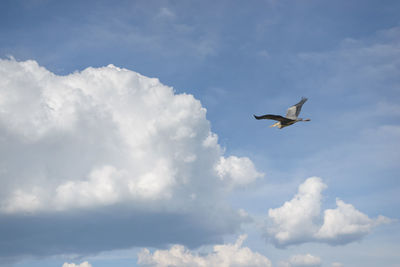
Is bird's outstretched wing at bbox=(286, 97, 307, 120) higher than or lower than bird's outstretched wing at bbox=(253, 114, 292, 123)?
higher

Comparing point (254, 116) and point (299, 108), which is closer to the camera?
point (254, 116)

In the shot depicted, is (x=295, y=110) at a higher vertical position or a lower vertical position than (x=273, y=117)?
higher

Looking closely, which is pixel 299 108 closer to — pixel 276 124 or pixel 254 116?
pixel 276 124

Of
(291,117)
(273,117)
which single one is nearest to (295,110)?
(291,117)

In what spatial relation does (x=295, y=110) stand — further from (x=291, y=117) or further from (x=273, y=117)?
(x=273, y=117)

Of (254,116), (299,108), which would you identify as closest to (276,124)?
(299,108)

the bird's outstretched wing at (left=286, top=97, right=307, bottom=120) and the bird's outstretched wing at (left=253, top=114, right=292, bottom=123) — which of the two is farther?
the bird's outstretched wing at (left=286, top=97, right=307, bottom=120)

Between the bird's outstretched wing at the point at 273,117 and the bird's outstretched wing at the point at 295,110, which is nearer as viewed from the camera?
the bird's outstretched wing at the point at 273,117

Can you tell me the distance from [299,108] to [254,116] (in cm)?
1189

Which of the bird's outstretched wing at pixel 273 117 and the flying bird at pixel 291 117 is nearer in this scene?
the bird's outstretched wing at pixel 273 117

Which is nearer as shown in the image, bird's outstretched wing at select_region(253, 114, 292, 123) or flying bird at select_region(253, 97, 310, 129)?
bird's outstretched wing at select_region(253, 114, 292, 123)

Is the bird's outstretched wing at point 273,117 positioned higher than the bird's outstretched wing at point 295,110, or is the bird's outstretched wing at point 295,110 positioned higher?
the bird's outstretched wing at point 295,110

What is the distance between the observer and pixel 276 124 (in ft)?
245

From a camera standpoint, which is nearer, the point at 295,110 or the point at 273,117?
the point at 273,117
